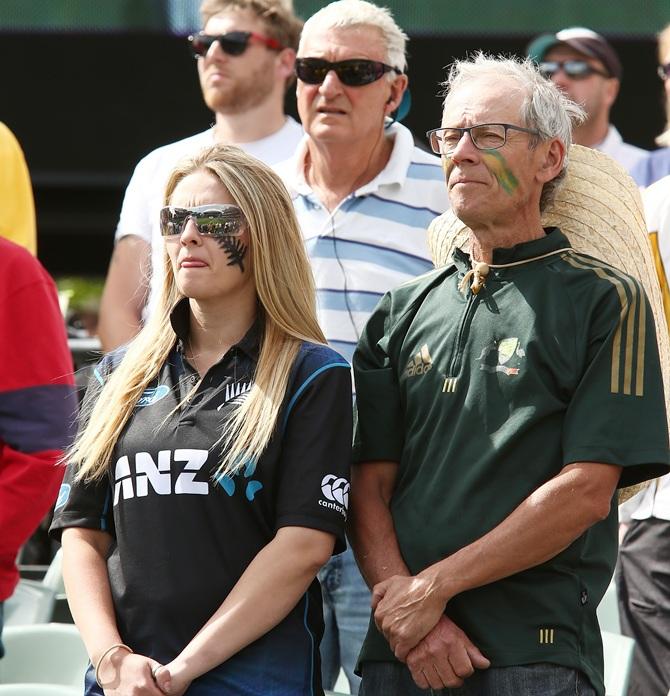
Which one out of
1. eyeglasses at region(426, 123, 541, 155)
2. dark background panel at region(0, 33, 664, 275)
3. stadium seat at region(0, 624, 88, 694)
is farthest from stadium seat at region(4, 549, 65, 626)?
dark background panel at region(0, 33, 664, 275)

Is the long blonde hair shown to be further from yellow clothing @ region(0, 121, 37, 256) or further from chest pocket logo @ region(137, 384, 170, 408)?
yellow clothing @ region(0, 121, 37, 256)

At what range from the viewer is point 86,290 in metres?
18.9

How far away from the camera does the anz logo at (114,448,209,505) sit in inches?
99.7

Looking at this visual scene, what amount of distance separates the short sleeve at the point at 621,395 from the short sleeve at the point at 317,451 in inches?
17.6

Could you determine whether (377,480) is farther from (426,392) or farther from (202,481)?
(202,481)

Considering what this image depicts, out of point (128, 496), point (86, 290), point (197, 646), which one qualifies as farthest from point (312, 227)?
point (86, 290)

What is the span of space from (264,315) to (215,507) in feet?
1.47

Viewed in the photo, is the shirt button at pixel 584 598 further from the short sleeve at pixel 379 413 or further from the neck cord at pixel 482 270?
the neck cord at pixel 482 270

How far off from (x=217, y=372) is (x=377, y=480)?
0.40 meters

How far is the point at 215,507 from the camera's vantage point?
2523 mm

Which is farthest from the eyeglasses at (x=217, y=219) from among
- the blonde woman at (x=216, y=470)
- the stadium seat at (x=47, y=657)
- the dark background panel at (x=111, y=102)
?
the dark background panel at (x=111, y=102)

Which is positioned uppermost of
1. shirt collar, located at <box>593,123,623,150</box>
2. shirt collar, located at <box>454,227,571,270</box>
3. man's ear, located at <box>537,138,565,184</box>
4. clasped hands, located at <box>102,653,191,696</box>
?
man's ear, located at <box>537,138,565,184</box>

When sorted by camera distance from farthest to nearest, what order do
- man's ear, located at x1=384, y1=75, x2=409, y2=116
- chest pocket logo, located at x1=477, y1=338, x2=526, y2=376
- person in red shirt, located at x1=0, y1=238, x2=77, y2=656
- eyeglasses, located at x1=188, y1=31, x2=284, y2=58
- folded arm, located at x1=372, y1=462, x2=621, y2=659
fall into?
eyeglasses, located at x1=188, y1=31, x2=284, y2=58
man's ear, located at x1=384, y1=75, x2=409, y2=116
person in red shirt, located at x1=0, y1=238, x2=77, y2=656
chest pocket logo, located at x1=477, y1=338, x2=526, y2=376
folded arm, located at x1=372, y1=462, x2=621, y2=659

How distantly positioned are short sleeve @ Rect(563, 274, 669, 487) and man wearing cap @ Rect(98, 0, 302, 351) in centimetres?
194
